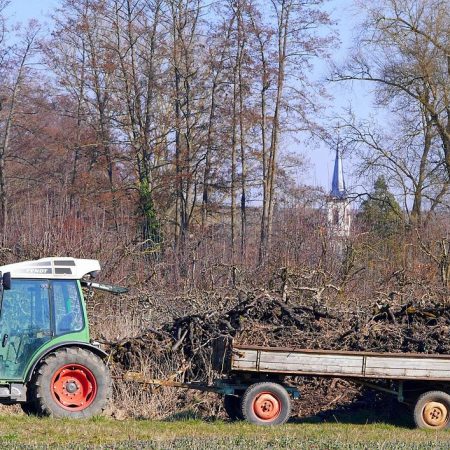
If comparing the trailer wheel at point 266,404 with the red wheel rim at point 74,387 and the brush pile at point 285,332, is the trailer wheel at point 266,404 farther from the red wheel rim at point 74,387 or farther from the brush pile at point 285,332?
the red wheel rim at point 74,387

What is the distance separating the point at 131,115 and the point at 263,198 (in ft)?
20.8

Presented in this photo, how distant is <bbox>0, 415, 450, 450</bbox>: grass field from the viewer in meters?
9.30

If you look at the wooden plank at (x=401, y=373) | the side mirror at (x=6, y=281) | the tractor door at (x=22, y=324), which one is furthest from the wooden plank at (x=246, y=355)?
the side mirror at (x=6, y=281)

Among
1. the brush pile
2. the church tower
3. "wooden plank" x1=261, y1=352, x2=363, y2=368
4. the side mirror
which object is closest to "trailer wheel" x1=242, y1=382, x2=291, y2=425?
"wooden plank" x1=261, y1=352, x2=363, y2=368

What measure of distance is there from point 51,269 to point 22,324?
84cm

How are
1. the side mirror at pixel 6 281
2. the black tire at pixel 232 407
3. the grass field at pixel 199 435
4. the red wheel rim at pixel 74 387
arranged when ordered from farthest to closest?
the black tire at pixel 232 407, the red wheel rim at pixel 74 387, the side mirror at pixel 6 281, the grass field at pixel 199 435

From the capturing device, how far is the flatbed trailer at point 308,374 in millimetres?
11938

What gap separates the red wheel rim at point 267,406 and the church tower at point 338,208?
13494 millimetres

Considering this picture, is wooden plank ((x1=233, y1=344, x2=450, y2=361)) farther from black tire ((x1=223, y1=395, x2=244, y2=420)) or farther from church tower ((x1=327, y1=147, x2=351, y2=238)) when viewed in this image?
church tower ((x1=327, y1=147, x2=351, y2=238))

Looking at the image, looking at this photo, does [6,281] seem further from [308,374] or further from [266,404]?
[308,374]

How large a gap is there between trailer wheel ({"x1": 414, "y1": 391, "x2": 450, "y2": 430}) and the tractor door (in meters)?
5.19

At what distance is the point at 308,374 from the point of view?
39.2 feet

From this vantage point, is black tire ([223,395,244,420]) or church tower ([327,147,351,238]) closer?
black tire ([223,395,244,420])

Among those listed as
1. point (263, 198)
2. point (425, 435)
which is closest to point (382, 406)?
point (425, 435)
